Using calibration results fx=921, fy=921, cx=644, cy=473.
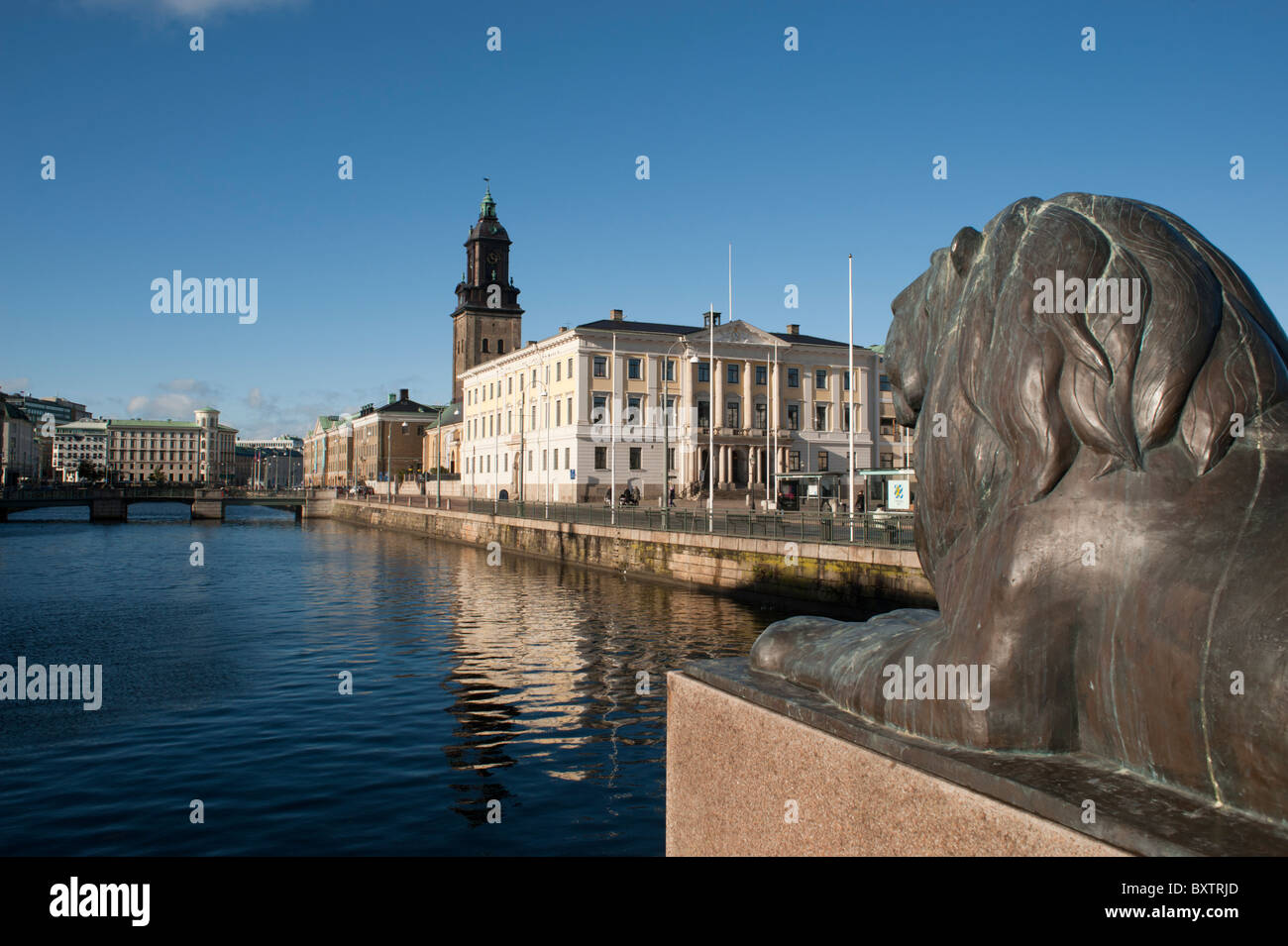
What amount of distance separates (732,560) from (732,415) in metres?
42.0

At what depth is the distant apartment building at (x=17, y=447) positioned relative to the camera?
152875 mm

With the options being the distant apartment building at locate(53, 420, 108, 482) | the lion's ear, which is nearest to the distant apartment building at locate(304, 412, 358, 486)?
the distant apartment building at locate(53, 420, 108, 482)

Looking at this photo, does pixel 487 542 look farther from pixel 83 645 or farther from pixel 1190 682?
pixel 1190 682

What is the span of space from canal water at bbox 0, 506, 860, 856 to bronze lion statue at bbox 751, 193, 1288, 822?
589 cm

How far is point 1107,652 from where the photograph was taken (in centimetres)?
250

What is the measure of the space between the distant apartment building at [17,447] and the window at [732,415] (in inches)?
4876

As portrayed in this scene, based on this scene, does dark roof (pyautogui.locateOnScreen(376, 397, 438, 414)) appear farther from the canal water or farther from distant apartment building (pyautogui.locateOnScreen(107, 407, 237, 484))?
the canal water

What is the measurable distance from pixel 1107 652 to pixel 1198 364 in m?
0.81

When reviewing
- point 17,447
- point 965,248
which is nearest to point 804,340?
point 965,248

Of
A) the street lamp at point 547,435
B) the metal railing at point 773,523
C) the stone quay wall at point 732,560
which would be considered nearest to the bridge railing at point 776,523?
the metal railing at point 773,523

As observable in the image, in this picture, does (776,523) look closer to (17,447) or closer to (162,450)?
(17,447)

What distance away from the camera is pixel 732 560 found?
91.7ft

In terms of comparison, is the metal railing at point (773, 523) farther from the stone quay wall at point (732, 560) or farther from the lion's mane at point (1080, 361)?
the lion's mane at point (1080, 361)

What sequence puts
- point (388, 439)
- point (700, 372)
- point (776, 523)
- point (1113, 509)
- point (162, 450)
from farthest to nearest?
point (162, 450) → point (388, 439) → point (700, 372) → point (776, 523) → point (1113, 509)
